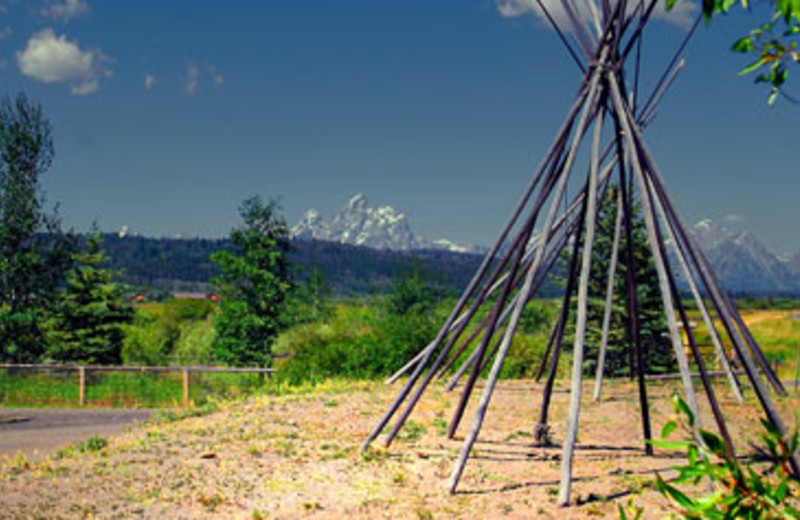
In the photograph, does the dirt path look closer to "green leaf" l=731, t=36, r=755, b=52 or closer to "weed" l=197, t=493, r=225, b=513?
"weed" l=197, t=493, r=225, b=513

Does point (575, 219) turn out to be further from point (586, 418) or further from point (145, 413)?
point (145, 413)

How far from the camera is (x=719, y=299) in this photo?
268 inches

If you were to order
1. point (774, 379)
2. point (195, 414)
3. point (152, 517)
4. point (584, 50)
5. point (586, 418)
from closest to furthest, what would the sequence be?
1. point (152, 517)
2. point (584, 50)
3. point (774, 379)
4. point (586, 418)
5. point (195, 414)

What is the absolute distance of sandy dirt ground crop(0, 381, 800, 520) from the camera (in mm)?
6070

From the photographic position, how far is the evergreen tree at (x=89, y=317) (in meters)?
28.0

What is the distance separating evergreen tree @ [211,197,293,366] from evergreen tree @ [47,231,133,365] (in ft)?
11.7

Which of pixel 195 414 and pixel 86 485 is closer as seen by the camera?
pixel 86 485

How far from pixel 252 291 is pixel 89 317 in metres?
5.90

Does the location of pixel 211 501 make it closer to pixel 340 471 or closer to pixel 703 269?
pixel 340 471

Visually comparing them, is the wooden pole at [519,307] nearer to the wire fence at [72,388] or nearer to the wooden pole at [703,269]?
the wooden pole at [703,269]

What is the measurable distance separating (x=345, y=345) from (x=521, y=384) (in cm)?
439

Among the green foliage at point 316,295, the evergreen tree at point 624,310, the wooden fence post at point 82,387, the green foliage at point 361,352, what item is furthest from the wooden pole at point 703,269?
the green foliage at point 316,295

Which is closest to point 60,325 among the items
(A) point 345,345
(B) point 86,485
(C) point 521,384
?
(A) point 345,345

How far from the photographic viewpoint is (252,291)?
99.2 feet
